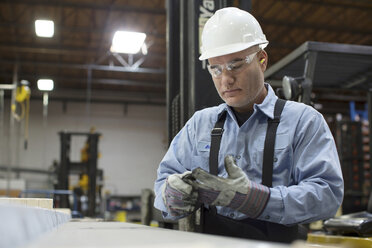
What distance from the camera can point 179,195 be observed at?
2.03 m

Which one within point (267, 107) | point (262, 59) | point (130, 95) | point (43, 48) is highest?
point (43, 48)

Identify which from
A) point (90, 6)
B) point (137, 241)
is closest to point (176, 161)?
point (137, 241)

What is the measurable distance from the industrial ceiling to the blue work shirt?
11028mm

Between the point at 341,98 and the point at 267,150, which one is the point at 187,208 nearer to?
the point at 267,150

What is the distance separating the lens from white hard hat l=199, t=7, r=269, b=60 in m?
2.32

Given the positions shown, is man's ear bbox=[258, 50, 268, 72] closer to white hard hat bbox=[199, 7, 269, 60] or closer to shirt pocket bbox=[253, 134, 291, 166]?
white hard hat bbox=[199, 7, 269, 60]

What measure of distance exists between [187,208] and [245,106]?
2.14 ft

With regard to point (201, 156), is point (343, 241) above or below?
below

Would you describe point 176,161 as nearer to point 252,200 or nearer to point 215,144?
point 215,144

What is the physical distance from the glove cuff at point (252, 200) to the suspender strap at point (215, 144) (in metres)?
0.34

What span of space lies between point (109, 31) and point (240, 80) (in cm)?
1268

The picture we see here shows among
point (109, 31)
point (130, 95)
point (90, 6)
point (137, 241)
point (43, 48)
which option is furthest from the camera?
point (130, 95)

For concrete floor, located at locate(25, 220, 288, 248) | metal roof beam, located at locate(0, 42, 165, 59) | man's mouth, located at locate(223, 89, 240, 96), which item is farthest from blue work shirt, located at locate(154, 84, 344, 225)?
metal roof beam, located at locate(0, 42, 165, 59)

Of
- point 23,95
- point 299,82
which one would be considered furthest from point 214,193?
point 23,95
